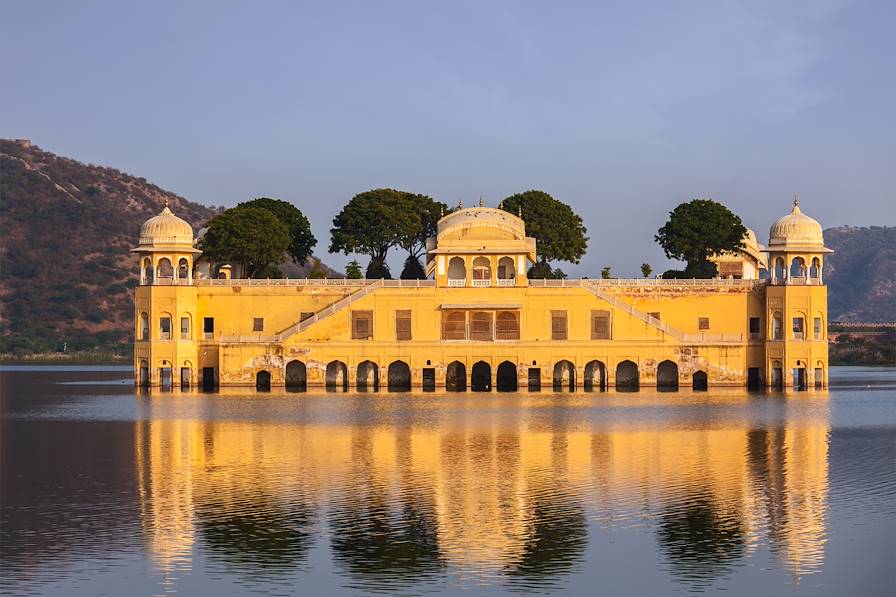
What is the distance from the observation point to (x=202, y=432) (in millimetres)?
46125

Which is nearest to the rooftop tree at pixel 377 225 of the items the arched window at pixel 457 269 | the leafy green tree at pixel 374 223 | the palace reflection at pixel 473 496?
the leafy green tree at pixel 374 223

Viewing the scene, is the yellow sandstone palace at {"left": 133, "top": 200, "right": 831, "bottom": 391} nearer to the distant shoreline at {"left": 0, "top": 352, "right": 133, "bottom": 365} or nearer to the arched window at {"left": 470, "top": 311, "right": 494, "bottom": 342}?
the arched window at {"left": 470, "top": 311, "right": 494, "bottom": 342}

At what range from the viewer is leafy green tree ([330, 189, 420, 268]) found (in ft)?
276

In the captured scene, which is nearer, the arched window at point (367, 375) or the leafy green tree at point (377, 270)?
the arched window at point (367, 375)

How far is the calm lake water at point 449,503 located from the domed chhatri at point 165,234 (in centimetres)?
1999

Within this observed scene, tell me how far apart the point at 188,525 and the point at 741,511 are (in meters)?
10.7

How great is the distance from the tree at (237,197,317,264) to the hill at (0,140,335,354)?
130 ft

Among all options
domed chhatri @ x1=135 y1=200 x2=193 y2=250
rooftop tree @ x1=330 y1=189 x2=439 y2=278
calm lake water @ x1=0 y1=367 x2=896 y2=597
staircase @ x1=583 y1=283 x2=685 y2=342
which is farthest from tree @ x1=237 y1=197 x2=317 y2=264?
calm lake water @ x1=0 y1=367 x2=896 y2=597

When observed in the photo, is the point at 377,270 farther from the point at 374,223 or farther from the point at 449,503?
the point at 449,503

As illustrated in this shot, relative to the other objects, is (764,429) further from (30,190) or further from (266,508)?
(30,190)

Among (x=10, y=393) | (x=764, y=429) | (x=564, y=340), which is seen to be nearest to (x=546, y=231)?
(x=564, y=340)

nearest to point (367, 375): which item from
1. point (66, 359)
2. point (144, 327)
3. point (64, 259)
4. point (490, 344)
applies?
point (490, 344)

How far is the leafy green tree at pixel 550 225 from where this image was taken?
276 feet

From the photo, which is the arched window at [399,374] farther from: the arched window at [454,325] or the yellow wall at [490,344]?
the arched window at [454,325]
